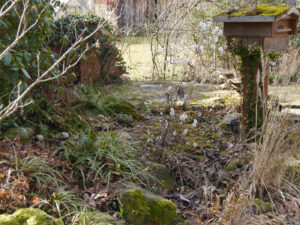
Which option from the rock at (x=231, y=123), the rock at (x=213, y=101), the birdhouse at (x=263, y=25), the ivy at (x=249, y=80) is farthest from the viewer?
the rock at (x=213, y=101)

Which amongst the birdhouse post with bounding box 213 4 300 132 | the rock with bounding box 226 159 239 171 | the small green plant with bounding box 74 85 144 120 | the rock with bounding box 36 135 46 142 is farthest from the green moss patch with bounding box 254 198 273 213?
the small green plant with bounding box 74 85 144 120

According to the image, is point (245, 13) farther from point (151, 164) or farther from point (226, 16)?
point (151, 164)

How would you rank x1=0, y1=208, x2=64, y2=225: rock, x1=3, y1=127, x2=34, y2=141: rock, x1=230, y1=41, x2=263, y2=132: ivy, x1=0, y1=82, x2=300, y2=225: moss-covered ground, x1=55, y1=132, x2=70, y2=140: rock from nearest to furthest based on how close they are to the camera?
x1=0, y1=208, x2=64, y2=225: rock
x1=0, y1=82, x2=300, y2=225: moss-covered ground
x1=3, y1=127, x2=34, y2=141: rock
x1=55, y1=132, x2=70, y2=140: rock
x1=230, y1=41, x2=263, y2=132: ivy

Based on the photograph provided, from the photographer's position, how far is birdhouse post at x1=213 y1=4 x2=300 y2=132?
169 inches

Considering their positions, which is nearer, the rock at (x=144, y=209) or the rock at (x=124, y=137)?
the rock at (x=144, y=209)

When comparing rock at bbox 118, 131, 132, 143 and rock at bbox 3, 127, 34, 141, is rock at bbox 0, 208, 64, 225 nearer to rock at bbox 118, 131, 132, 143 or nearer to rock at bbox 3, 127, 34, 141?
rock at bbox 3, 127, 34, 141

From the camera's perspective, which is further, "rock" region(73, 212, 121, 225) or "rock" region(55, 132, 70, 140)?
"rock" region(55, 132, 70, 140)

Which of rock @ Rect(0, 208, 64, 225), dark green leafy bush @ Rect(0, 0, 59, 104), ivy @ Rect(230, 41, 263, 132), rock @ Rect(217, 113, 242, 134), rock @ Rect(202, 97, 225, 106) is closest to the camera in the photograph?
rock @ Rect(0, 208, 64, 225)

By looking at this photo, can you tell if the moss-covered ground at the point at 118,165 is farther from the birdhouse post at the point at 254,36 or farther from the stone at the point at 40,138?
the birdhouse post at the point at 254,36

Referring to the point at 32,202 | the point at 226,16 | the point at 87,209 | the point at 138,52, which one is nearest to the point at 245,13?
the point at 226,16

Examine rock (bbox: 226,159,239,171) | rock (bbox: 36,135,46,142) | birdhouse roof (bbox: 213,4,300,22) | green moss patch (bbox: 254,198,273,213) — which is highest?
birdhouse roof (bbox: 213,4,300,22)

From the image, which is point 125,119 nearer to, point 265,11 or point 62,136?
point 62,136

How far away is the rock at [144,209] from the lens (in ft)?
9.26

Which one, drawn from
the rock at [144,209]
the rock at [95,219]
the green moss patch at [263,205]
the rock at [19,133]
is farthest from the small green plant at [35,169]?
the green moss patch at [263,205]
